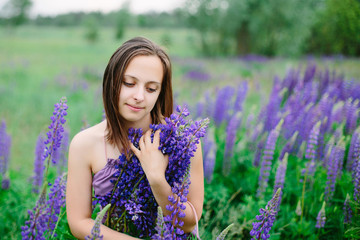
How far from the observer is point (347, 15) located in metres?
6.07

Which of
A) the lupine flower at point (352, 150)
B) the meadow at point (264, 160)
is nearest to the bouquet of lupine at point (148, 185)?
the meadow at point (264, 160)

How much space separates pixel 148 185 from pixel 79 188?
40 cm

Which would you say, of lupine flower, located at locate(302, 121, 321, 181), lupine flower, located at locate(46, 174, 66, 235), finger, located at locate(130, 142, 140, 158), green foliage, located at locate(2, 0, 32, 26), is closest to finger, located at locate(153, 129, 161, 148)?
finger, located at locate(130, 142, 140, 158)

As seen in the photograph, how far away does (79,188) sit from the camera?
5.15 ft

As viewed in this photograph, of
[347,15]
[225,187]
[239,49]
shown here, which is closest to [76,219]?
[225,187]

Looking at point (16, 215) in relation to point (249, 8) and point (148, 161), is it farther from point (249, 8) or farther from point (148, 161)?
point (249, 8)

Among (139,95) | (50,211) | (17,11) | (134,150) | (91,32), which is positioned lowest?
(50,211)

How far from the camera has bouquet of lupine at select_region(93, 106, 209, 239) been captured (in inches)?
49.2

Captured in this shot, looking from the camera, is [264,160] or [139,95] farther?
[264,160]

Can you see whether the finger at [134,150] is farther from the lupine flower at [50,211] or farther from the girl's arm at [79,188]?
the lupine flower at [50,211]

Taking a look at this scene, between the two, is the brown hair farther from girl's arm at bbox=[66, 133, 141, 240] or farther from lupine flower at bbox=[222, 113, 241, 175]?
lupine flower at bbox=[222, 113, 241, 175]

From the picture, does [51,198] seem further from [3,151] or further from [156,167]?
[3,151]

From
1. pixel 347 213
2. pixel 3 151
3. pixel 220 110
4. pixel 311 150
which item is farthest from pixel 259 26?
pixel 3 151

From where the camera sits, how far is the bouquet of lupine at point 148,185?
1.25 metres
